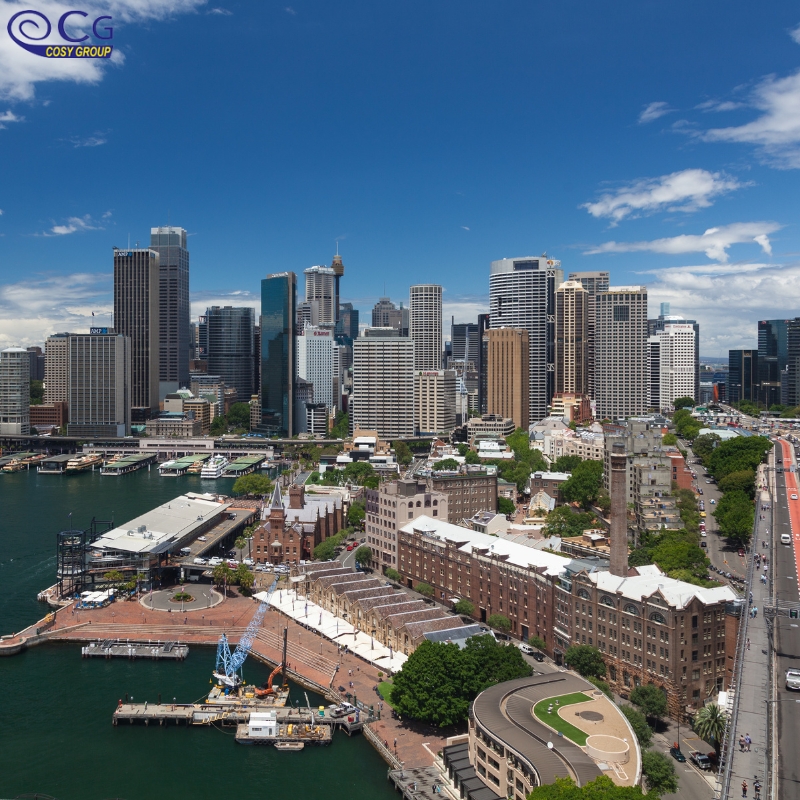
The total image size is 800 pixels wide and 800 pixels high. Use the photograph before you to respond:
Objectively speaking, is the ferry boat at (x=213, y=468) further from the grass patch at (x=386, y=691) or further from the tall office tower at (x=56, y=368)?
the grass patch at (x=386, y=691)

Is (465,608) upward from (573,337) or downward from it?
downward

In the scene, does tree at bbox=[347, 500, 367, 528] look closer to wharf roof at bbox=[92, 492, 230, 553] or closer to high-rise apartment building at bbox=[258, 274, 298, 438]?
wharf roof at bbox=[92, 492, 230, 553]

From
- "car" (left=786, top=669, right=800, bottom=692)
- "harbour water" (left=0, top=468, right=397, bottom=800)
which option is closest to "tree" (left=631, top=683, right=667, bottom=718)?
"car" (left=786, top=669, right=800, bottom=692)

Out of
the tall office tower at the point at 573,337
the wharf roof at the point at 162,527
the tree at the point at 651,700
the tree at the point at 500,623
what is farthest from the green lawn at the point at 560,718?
the tall office tower at the point at 573,337

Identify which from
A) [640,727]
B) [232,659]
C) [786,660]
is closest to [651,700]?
[640,727]

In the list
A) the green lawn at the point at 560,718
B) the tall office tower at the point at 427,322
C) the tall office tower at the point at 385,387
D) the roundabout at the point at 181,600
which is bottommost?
the roundabout at the point at 181,600

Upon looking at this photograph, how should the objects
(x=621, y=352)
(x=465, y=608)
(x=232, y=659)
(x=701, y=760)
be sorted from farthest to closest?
(x=621, y=352)
(x=465, y=608)
(x=232, y=659)
(x=701, y=760)

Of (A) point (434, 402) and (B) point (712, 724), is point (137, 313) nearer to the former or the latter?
(A) point (434, 402)
